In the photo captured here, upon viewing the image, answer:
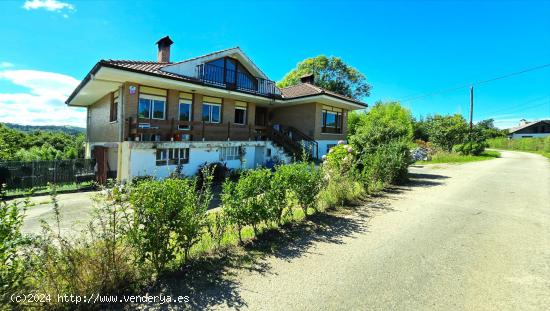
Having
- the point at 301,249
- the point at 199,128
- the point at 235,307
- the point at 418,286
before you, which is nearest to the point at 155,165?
the point at 199,128

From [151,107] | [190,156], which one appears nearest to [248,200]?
[190,156]

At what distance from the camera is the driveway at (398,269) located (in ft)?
10.8

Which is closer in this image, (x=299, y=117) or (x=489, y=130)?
(x=299, y=117)

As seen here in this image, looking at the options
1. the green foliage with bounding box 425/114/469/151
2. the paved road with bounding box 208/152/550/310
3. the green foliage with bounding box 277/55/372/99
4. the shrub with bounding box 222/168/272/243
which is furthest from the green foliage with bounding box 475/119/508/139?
the shrub with bounding box 222/168/272/243

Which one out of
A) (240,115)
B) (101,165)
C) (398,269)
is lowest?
(398,269)

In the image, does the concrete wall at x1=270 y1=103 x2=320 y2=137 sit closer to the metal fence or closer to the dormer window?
the dormer window

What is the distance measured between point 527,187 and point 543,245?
8.70m

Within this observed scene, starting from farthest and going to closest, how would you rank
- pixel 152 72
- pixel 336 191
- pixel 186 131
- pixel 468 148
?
pixel 468 148
pixel 186 131
pixel 152 72
pixel 336 191

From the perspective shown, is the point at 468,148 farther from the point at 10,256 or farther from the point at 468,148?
the point at 10,256

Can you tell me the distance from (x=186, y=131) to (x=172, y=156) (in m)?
1.38

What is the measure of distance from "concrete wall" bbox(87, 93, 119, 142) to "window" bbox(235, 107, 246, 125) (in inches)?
287

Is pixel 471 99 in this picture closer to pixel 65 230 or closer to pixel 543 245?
pixel 543 245

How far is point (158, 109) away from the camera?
46.5ft

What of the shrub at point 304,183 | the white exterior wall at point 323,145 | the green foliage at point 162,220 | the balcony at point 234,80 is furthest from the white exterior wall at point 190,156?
the green foliage at point 162,220
